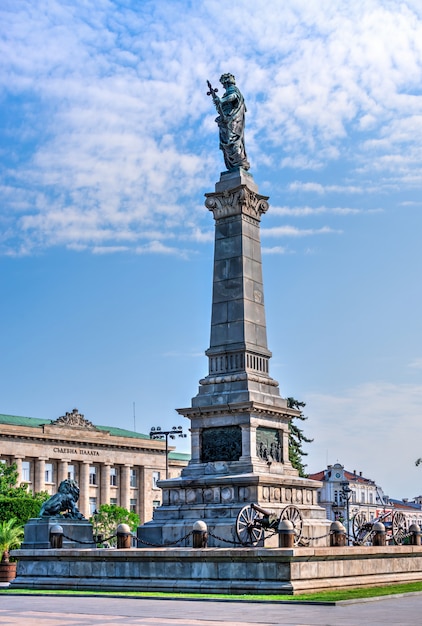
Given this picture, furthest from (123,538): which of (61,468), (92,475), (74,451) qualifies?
(92,475)

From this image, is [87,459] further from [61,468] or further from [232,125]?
[232,125]

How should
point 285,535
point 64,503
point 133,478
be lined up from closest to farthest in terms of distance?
point 285,535 → point 64,503 → point 133,478

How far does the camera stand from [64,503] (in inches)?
1281

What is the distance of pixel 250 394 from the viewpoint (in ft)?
107

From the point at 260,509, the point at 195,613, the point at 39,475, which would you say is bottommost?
the point at 195,613

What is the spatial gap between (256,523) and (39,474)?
72.3 meters

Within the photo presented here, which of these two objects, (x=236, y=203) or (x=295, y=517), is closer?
(x=295, y=517)

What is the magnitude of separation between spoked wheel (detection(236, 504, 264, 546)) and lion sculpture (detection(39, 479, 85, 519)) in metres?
6.11

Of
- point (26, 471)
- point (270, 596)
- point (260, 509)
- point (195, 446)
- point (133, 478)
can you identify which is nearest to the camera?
point (270, 596)

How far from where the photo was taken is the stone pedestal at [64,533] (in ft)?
103

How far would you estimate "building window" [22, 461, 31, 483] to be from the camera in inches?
3834

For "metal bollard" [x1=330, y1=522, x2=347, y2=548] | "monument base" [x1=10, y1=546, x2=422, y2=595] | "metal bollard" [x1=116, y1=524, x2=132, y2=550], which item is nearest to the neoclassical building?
"metal bollard" [x1=116, y1=524, x2=132, y2=550]

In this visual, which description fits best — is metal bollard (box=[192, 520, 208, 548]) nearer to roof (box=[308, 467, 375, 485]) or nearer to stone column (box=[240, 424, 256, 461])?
stone column (box=[240, 424, 256, 461])

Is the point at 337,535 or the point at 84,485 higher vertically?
the point at 84,485
